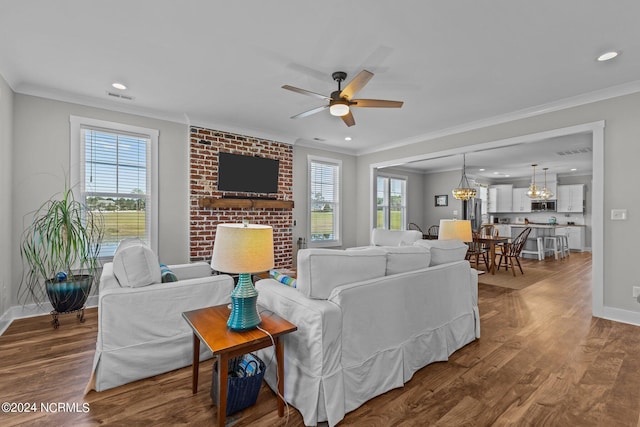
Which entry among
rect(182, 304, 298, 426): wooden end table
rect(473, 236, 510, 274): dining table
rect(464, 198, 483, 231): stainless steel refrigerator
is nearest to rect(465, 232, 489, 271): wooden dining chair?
rect(473, 236, 510, 274): dining table

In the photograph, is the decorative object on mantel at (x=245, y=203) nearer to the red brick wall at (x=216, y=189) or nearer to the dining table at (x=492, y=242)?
the red brick wall at (x=216, y=189)

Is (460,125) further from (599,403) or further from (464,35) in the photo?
(599,403)

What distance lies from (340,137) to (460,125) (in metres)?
1.98

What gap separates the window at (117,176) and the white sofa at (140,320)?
185 cm

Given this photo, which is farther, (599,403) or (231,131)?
(231,131)

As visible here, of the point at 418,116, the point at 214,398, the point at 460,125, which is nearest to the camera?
the point at 214,398

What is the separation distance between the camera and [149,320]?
7.05 feet

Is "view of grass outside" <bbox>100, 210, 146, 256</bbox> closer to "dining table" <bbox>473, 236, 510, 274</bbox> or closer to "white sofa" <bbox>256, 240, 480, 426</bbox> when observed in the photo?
"white sofa" <bbox>256, 240, 480, 426</bbox>

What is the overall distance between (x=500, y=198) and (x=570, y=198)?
1859 mm

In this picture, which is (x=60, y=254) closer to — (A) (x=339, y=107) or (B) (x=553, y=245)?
(A) (x=339, y=107)

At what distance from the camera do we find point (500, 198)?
411 inches

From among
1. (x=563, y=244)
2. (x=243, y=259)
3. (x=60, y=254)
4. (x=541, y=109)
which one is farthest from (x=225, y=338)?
(x=563, y=244)

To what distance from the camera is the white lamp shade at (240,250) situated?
1.62 m

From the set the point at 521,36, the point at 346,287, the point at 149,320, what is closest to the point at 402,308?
the point at 346,287
